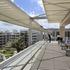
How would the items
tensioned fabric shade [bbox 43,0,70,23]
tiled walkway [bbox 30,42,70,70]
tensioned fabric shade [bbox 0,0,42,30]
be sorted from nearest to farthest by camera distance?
tiled walkway [bbox 30,42,70,70]
tensioned fabric shade [bbox 0,0,42,30]
tensioned fabric shade [bbox 43,0,70,23]

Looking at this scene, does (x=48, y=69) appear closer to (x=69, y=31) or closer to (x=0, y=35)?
(x=0, y=35)

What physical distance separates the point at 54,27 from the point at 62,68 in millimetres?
45466

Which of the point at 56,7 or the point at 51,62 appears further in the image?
the point at 56,7

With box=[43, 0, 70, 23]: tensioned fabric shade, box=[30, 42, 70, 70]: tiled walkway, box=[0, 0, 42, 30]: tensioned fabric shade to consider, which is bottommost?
box=[30, 42, 70, 70]: tiled walkway

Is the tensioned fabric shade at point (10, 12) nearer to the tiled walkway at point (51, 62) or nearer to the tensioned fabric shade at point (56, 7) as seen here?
the tensioned fabric shade at point (56, 7)

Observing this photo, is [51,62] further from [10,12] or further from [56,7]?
[10,12]

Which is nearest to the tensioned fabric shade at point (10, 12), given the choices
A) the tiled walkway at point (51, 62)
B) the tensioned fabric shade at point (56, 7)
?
the tensioned fabric shade at point (56, 7)

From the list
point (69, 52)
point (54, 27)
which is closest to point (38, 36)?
point (54, 27)

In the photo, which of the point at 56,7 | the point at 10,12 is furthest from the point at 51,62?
the point at 10,12

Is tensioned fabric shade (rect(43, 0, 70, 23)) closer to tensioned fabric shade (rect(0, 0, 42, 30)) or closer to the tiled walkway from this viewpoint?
tensioned fabric shade (rect(0, 0, 42, 30))

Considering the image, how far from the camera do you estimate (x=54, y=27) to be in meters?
54.6

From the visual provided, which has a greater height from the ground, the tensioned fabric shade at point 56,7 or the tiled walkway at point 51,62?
the tensioned fabric shade at point 56,7

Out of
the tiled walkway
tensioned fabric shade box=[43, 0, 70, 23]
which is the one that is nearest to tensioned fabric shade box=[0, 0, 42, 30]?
tensioned fabric shade box=[43, 0, 70, 23]

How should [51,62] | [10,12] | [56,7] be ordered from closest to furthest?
1. [51,62]
2. [56,7]
3. [10,12]
